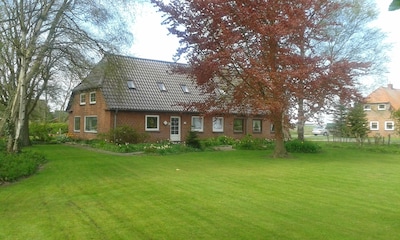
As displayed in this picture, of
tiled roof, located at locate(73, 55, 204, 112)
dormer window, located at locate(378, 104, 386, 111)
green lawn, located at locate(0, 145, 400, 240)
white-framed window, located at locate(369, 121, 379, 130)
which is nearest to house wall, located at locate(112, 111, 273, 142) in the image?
tiled roof, located at locate(73, 55, 204, 112)

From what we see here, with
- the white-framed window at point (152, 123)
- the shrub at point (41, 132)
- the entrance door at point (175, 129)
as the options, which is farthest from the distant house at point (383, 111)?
the shrub at point (41, 132)

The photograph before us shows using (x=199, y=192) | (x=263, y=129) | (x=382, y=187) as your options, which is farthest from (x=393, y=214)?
(x=263, y=129)

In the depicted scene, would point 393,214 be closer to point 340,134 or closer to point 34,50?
point 34,50

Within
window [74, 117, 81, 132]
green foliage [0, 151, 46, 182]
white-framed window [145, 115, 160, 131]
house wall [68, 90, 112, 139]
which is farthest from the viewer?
window [74, 117, 81, 132]

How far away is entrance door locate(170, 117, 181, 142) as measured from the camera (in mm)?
26359

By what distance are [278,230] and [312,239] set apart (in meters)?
0.55

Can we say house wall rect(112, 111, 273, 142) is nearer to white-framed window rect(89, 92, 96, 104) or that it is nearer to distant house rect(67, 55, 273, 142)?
distant house rect(67, 55, 273, 142)

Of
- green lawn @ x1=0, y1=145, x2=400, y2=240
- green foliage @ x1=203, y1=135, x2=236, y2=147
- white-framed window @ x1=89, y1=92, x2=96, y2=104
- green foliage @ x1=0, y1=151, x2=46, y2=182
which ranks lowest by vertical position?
green lawn @ x1=0, y1=145, x2=400, y2=240

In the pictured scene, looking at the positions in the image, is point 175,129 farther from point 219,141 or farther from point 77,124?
point 77,124

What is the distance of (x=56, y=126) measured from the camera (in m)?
37.4

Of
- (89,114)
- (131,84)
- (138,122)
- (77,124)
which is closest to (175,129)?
(138,122)

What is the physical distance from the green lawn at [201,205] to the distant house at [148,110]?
1242 cm

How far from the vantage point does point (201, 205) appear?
23.0ft

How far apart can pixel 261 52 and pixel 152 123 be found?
1185cm
